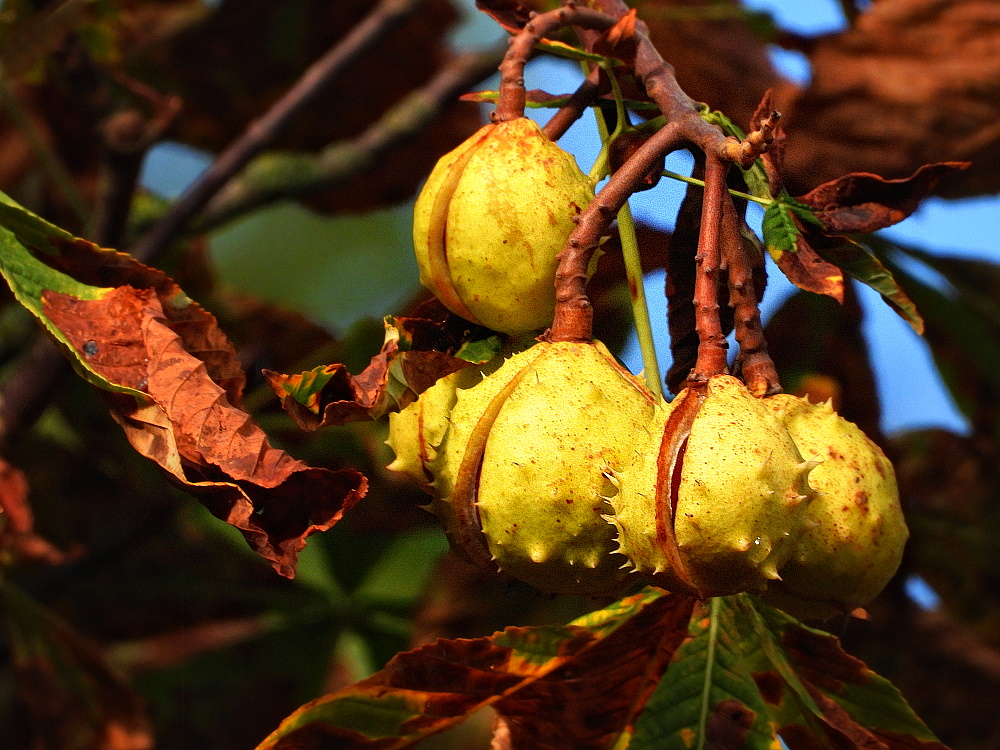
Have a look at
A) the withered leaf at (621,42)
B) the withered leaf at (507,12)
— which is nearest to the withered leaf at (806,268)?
the withered leaf at (621,42)

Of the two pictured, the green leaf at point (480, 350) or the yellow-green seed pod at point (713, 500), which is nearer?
the yellow-green seed pod at point (713, 500)

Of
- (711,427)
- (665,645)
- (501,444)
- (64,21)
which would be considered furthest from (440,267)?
(64,21)

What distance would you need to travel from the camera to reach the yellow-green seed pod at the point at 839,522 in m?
0.87

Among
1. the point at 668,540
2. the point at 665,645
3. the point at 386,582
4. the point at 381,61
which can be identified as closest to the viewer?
the point at 668,540

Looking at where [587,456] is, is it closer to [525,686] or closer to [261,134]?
[525,686]

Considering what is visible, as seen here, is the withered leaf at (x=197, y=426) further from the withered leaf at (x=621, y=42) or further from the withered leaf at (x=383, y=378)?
the withered leaf at (x=621, y=42)

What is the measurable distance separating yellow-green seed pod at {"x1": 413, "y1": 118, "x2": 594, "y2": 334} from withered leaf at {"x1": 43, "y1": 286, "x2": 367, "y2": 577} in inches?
7.9

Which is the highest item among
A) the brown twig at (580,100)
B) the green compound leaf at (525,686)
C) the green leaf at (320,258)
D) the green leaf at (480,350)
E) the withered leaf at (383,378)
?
the brown twig at (580,100)

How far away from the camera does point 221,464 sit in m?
0.83

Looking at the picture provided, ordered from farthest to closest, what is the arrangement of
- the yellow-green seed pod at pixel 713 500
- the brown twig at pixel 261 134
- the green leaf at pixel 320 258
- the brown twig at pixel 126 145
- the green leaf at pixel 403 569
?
the green leaf at pixel 320 258 → the green leaf at pixel 403 569 → the brown twig at pixel 261 134 → the brown twig at pixel 126 145 → the yellow-green seed pod at pixel 713 500

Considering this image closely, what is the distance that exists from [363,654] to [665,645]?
171 cm

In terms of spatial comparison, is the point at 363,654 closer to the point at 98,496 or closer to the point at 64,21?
the point at 98,496

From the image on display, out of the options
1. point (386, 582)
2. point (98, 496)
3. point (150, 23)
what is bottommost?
point (386, 582)

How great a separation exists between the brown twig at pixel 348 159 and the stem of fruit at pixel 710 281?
4.57ft
